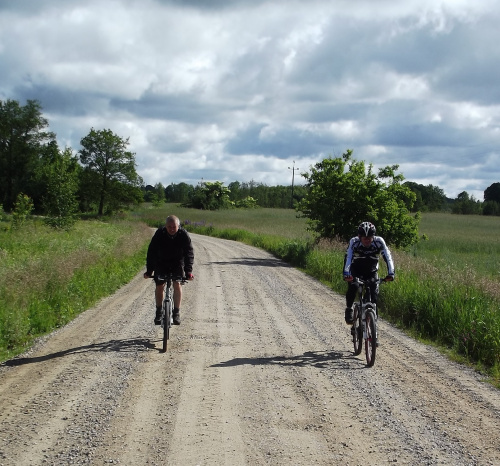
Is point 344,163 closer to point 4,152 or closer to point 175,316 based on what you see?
point 175,316

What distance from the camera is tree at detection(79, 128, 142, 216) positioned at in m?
70.0

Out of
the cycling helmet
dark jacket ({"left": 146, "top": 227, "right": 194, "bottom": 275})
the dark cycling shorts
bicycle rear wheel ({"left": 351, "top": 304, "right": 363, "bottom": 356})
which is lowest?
bicycle rear wheel ({"left": 351, "top": 304, "right": 363, "bottom": 356})

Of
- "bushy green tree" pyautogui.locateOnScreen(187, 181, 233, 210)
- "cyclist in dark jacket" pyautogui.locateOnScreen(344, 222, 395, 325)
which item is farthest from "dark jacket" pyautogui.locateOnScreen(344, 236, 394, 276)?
"bushy green tree" pyautogui.locateOnScreen(187, 181, 233, 210)

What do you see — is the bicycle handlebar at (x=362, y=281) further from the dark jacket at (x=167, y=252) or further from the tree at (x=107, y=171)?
the tree at (x=107, y=171)

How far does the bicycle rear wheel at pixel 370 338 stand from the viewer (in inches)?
286

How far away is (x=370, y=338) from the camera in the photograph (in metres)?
7.39

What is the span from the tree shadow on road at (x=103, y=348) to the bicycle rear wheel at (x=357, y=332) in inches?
121

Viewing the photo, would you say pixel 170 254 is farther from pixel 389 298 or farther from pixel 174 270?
pixel 389 298

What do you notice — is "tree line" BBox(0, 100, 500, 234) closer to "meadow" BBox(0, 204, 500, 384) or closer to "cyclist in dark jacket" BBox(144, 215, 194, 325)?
"meadow" BBox(0, 204, 500, 384)

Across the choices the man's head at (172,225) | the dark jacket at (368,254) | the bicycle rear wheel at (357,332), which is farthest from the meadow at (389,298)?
the man's head at (172,225)

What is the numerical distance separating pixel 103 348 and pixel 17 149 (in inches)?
2392

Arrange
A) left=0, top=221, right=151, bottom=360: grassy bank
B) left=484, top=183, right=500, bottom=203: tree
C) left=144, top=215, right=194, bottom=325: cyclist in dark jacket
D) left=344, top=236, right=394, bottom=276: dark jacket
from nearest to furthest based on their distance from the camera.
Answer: left=344, top=236, right=394, bottom=276: dark jacket < left=144, top=215, right=194, bottom=325: cyclist in dark jacket < left=0, top=221, right=151, bottom=360: grassy bank < left=484, top=183, right=500, bottom=203: tree

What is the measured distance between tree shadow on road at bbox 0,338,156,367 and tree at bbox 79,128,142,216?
64.5 m

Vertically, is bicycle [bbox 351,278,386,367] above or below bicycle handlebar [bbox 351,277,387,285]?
below
